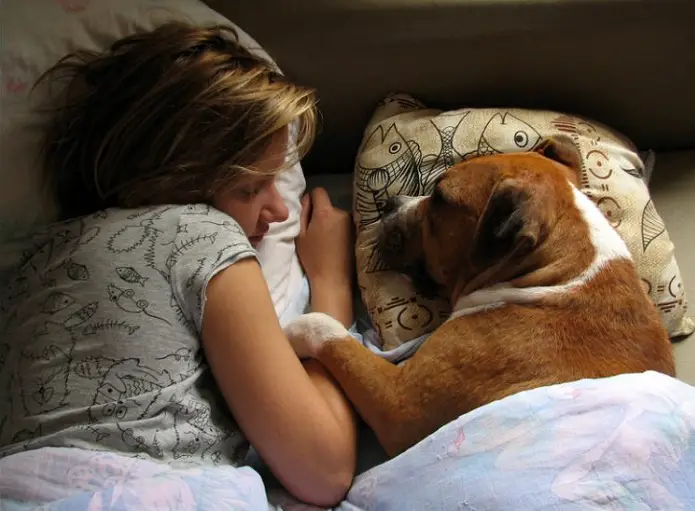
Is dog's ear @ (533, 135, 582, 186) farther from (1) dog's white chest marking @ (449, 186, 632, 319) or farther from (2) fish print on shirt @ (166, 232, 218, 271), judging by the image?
(2) fish print on shirt @ (166, 232, 218, 271)

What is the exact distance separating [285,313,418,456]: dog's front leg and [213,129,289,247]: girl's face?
0.21 metres

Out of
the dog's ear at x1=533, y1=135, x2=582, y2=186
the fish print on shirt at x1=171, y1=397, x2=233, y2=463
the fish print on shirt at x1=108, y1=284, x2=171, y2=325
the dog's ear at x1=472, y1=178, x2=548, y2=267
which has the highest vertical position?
the dog's ear at x1=533, y1=135, x2=582, y2=186

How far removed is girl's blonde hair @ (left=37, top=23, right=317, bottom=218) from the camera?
51.2 inches

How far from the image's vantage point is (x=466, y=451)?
44.7 inches

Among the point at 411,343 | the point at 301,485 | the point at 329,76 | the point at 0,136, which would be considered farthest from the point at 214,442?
the point at 329,76

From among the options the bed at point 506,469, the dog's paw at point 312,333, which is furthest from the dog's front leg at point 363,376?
the bed at point 506,469

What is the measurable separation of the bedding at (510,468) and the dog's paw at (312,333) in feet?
0.96

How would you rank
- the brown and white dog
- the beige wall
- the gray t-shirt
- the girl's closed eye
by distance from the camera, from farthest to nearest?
the beige wall → the girl's closed eye → the brown and white dog → the gray t-shirt

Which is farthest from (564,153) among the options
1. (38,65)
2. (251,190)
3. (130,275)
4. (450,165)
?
(38,65)

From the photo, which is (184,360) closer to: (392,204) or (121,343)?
(121,343)

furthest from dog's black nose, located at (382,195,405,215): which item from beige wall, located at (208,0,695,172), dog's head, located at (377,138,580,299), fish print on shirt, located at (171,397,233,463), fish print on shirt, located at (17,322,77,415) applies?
fish print on shirt, located at (17,322,77,415)

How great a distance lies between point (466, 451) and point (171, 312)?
499 millimetres

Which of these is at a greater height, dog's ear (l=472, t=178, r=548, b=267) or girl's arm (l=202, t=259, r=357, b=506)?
dog's ear (l=472, t=178, r=548, b=267)

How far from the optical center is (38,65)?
4.59 feet
